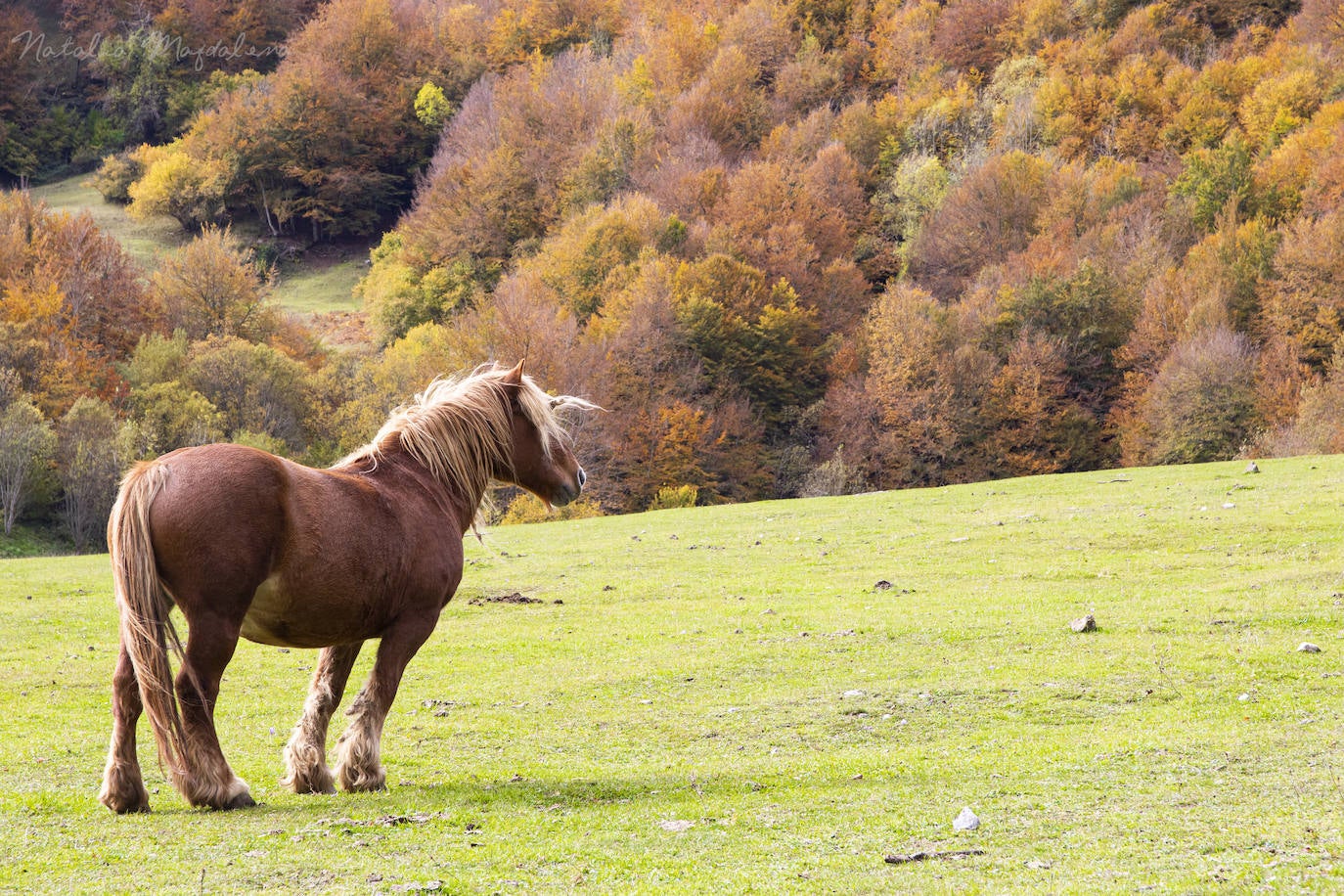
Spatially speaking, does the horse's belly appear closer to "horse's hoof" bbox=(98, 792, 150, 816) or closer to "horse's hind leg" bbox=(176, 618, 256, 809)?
"horse's hind leg" bbox=(176, 618, 256, 809)

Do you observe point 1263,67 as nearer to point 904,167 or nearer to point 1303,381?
point 904,167

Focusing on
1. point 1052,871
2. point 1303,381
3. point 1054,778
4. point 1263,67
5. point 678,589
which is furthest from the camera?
point 1263,67

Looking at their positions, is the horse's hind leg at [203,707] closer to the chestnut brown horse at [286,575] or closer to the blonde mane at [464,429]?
the chestnut brown horse at [286,575]

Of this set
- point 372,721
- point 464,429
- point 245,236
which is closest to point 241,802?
point 372,721

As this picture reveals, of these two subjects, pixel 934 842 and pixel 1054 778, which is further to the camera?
pixel 1054 778

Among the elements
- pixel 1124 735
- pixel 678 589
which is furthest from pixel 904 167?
A: pixel 1124 735

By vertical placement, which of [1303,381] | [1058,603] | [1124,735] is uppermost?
[1124,735]

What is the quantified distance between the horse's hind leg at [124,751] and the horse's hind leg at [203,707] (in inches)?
11.2

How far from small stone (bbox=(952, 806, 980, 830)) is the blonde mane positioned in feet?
12.8

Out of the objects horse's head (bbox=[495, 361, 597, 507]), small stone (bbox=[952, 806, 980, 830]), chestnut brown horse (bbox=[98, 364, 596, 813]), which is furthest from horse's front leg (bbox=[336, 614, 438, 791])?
small stone (bbox=[952, 806, 980, 830])

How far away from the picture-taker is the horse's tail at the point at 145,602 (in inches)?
245

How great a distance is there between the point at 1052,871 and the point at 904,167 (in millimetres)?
85269

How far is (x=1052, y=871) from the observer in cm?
505

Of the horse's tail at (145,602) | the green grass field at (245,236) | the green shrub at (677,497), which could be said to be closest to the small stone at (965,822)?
the horse's tail at (145,602)
